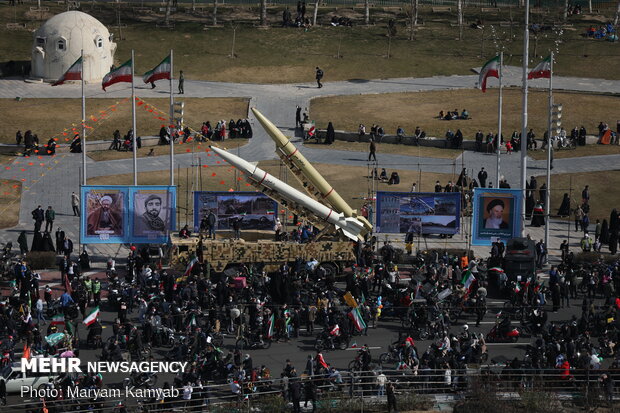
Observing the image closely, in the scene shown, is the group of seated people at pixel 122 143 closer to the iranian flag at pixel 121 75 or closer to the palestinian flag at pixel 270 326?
the iranian flag at pixel 121 75

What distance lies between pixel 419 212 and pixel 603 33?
192 ft

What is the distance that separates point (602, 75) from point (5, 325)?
68.8m

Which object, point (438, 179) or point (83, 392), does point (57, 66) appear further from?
point (83, 392)

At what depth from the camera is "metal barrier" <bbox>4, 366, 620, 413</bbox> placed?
39562 mm

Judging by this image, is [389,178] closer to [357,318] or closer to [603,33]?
[357,318]

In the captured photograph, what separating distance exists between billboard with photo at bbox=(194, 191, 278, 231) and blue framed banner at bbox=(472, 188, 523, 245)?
9.72 metres

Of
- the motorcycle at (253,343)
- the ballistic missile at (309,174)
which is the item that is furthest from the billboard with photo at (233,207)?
the motorcycle at (253,343)

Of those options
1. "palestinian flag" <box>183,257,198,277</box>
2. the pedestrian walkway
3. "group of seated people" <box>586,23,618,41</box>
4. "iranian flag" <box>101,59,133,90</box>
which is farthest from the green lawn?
"palestinian flag" <box>183,257,198,277</box>

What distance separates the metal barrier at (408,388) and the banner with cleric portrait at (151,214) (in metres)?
15.9

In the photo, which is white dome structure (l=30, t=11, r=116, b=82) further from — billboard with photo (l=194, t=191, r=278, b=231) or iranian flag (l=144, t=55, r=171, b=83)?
billboard with photo (l=194, t=191, r=278, b=231)

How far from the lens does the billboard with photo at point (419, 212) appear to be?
58719 millimetres

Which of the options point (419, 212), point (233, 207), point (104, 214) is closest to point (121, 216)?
point (104, 214)

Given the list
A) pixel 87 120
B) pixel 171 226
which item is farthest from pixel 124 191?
pixel 87 120

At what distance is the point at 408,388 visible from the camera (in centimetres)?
4122
